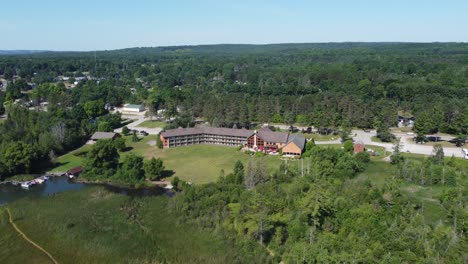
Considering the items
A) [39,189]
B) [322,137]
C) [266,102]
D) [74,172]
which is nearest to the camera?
[39,189]

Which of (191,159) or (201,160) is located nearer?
(201,160)

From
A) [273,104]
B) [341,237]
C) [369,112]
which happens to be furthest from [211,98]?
[341,237]

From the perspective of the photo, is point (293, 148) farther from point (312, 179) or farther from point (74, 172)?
point (74, 172)

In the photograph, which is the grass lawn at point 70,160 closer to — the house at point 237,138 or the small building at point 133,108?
the house at point 237,138

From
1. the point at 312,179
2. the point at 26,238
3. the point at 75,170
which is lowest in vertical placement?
the point at 26,238

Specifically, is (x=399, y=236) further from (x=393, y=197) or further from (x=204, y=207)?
(x=204, y=207)

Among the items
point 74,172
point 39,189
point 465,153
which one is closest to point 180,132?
point 74,172

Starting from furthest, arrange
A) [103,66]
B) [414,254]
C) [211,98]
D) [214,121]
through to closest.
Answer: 1. [103,66]
2. [211,98]
3. [214,121]
4. [414,254]

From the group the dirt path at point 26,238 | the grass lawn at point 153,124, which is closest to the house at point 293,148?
the grass lawn at point 153,124

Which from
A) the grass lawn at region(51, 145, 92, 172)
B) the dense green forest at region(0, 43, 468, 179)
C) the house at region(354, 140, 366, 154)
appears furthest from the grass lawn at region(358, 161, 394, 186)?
the grass lawn at region(51, 145, 92, 172)
